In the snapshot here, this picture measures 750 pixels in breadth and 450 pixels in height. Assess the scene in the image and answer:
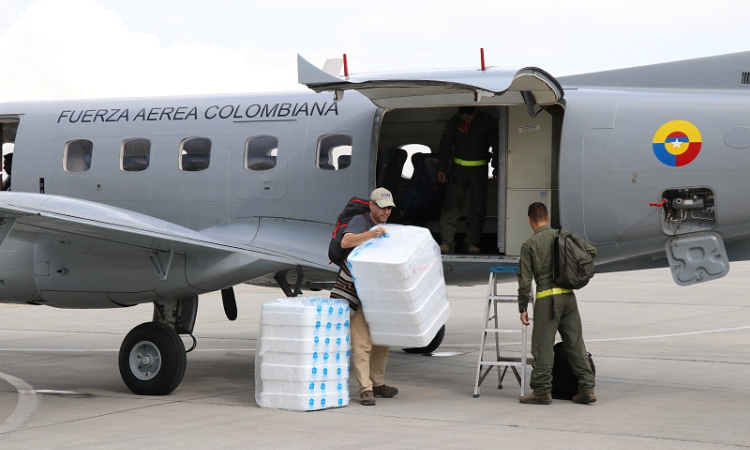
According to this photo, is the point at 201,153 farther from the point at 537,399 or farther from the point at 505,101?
the point at 537,399

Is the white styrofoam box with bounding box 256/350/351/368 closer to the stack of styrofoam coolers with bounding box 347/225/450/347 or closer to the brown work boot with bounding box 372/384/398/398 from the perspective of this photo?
the stack of styrofoam coolers with bounding box 347/225/450/347

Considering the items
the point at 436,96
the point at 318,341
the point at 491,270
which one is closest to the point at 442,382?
the point at 491,270

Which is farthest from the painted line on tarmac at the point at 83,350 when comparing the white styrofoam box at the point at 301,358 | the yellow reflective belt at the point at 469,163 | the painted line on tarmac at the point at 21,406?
the white styrofoam box at the point at 301,358

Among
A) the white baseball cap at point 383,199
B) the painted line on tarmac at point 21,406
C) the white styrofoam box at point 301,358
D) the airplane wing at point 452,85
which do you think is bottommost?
the painted line on tarmac at point 21,406

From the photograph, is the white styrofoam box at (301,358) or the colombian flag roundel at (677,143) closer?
the white styrofoam box at (301,358)

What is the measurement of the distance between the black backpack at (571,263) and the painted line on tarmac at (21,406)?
17.7ft

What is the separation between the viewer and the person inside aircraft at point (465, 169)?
11898 mm

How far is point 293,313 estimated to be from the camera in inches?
390

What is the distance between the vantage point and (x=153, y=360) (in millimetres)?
11141

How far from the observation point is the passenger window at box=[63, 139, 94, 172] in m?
13.3

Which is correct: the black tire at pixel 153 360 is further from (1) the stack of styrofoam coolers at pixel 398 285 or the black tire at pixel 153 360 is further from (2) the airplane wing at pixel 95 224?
(1) the stack of styrofoam coolers at pixel 398 285

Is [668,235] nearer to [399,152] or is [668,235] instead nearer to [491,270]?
[491,270]

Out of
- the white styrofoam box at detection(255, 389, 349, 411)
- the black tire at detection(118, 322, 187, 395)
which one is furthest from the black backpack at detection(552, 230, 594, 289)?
the black tire at detection(118, 322, 187, 395)

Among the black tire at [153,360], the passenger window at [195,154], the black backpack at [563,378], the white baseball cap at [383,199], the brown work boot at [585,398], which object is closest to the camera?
the brown work boot at [585,398]
